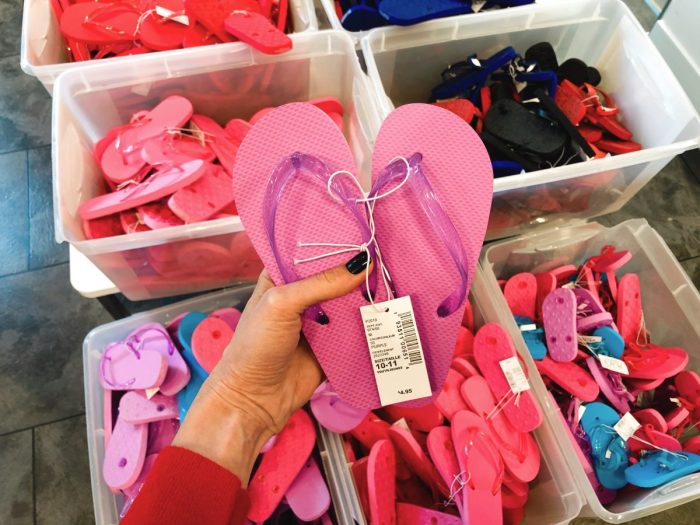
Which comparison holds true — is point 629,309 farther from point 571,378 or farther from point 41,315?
point 41,315

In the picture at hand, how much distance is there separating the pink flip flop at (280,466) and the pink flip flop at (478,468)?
0.78ft

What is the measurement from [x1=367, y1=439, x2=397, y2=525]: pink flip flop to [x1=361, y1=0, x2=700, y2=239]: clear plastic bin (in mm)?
486

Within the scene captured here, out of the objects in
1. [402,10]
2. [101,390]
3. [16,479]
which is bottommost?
[16,479]

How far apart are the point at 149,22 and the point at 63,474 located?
0.96 m

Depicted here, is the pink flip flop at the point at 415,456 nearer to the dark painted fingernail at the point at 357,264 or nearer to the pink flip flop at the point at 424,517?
the pink flip flop at the point at 424,517

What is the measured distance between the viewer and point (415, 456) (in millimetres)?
839

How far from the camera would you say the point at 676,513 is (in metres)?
1.12

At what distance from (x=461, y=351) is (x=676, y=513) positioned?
0.63m

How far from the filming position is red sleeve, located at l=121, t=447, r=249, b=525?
56cm

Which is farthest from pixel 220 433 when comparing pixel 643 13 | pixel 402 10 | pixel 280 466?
pixel 643 13

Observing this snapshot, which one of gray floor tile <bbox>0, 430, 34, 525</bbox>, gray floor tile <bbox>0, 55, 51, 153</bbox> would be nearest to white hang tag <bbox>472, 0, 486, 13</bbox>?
gray floor tile <bbox>0, 55, 51, 153</bbox>

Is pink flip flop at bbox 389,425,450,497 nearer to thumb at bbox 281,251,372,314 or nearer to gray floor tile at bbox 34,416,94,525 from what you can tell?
thumb at bbox 281,251,372,314

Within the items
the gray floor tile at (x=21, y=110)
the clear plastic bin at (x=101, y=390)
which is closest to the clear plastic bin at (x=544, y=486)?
the clear plastic bin at (x=101, y=390)

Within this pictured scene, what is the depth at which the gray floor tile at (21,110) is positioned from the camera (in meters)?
1.50
